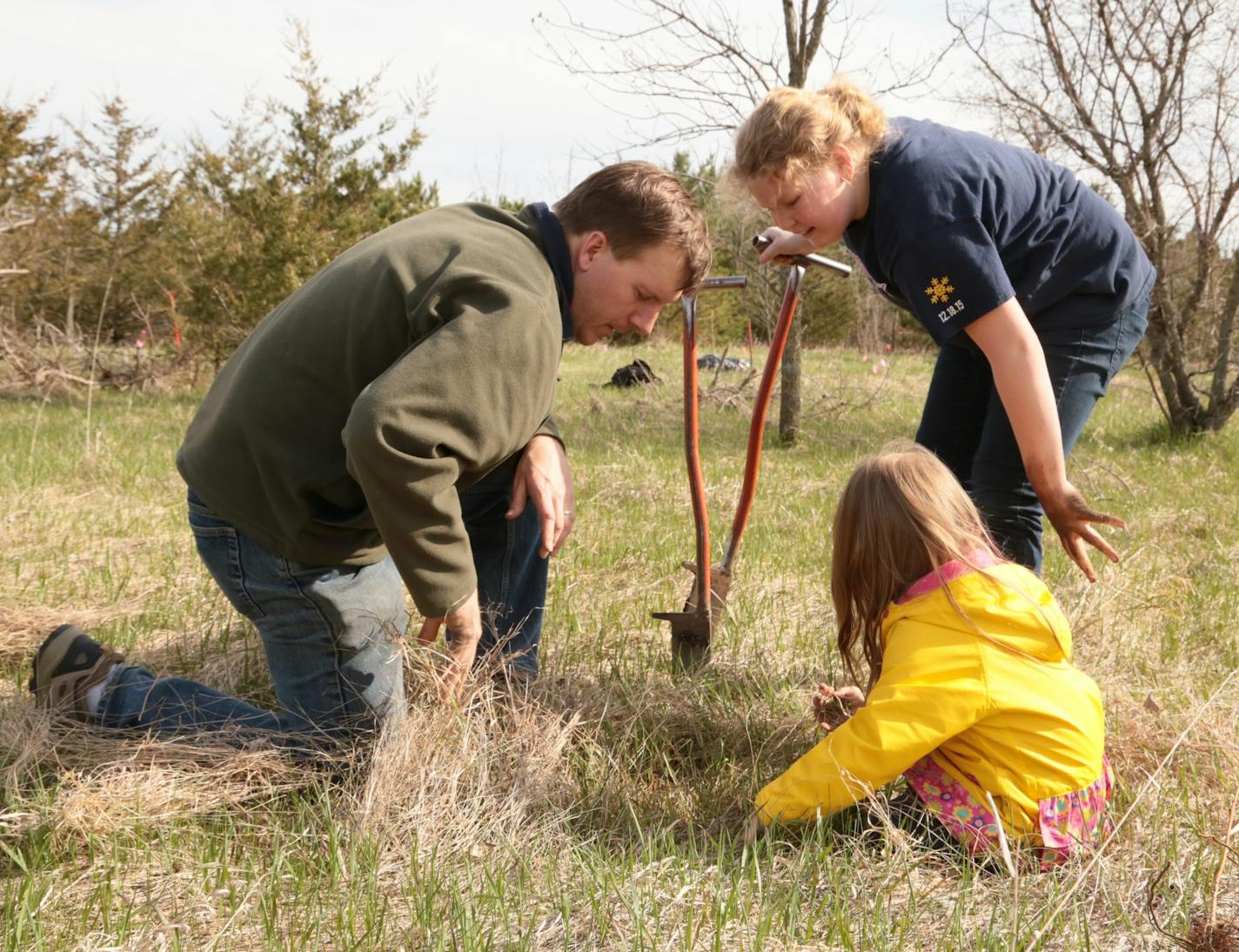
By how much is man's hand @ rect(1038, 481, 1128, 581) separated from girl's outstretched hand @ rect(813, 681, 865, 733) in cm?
65

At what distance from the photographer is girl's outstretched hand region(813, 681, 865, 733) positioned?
8.61ft

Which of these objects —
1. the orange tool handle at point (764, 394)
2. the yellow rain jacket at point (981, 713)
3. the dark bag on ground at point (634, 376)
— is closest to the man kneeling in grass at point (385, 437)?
the orange tool handle at point (764, 394)

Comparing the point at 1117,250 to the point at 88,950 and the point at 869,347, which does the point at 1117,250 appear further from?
the point at 869,347

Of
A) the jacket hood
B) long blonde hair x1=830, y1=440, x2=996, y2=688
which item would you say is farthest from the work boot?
the jacket hood

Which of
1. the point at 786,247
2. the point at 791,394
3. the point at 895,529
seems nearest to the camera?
the point at 895,529

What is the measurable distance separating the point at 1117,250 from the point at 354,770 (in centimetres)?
246

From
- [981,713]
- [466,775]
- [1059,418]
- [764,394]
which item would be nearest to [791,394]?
[764,394]

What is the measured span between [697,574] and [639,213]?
128 cm

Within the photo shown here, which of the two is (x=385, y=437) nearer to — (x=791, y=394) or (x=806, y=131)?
(x=806, y=131)

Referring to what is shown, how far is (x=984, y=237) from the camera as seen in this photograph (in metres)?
2.56

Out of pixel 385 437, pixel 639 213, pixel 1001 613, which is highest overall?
pixel 639 213

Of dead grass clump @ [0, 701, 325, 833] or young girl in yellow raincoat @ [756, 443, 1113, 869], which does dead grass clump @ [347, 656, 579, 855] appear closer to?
dead grass clump @ [0, 701, 325, 833]

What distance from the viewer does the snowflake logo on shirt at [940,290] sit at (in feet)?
8.35

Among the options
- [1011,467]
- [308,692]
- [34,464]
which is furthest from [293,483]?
[34,464]
